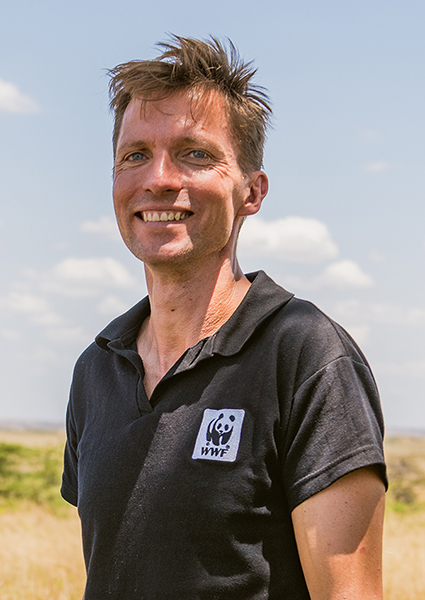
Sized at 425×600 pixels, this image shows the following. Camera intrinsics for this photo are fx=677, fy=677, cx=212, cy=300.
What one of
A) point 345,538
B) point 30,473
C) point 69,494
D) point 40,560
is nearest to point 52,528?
point 40,560

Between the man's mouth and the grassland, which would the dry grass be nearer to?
the grassland

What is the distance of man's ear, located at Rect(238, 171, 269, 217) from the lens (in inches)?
92.8

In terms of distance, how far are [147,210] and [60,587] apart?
16.6 feet

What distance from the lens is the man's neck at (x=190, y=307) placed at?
2.23 m

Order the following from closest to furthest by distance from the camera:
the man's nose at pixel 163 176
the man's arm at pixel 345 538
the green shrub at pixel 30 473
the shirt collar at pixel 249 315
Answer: the man's arm at pixel 345 538, the shirt collar at pixel 249 315, the man's nose at pixel 163 176, the green shrub at pixel 30 473

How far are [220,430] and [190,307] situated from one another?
50 centimetres

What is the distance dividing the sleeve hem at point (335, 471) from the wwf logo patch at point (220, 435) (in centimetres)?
21

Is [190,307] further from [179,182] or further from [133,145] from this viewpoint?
[133,145]

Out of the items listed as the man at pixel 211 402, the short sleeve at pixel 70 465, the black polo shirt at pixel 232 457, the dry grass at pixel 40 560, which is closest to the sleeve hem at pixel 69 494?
the short sleeve at pixel 70 465

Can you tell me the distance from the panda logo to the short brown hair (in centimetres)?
87

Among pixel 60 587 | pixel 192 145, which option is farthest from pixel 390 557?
pixel 192 145

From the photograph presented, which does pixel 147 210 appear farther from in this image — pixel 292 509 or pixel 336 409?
pixel 292 509

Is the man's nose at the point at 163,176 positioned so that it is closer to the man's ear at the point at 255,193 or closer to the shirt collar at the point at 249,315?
the man's ear at the point at 255,193

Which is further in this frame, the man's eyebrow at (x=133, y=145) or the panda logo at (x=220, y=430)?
the man's eyebrow at (x=133, y=145)
